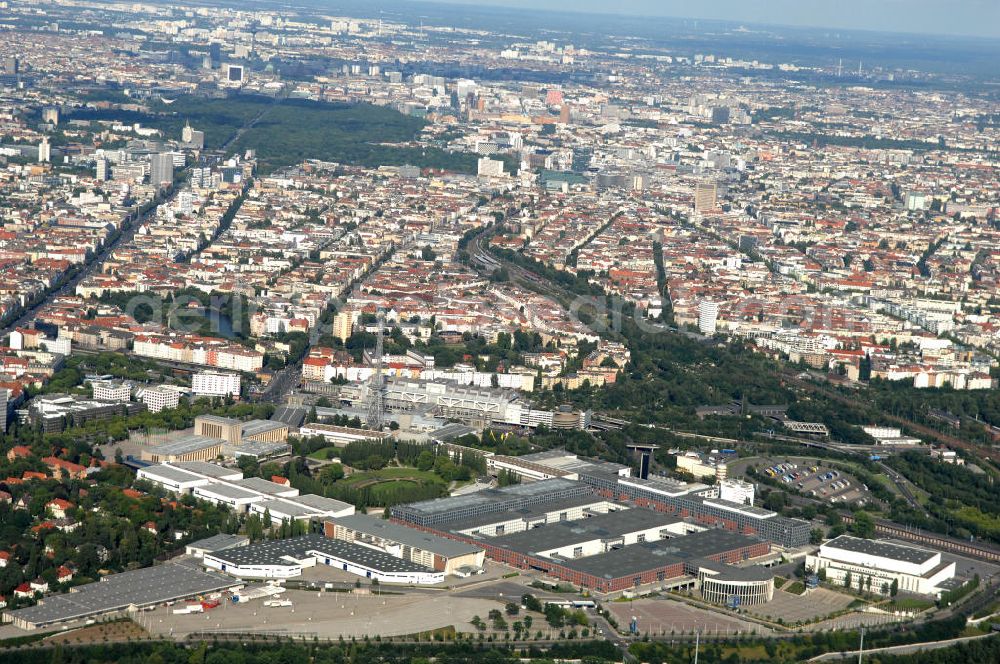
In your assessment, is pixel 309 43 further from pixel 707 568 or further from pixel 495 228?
pixel 707 568

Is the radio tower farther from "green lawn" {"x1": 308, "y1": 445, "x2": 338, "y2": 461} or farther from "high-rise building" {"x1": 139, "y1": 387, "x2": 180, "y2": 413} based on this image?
"high-rise building" {"x1": 139, "y1": 387, "x2": 180, "y2": 413}

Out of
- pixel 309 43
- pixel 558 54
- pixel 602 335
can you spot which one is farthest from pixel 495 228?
pixel 558 54

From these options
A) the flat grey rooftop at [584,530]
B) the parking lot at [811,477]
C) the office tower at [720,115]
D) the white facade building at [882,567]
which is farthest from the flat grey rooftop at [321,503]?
the office tower at [720,115]

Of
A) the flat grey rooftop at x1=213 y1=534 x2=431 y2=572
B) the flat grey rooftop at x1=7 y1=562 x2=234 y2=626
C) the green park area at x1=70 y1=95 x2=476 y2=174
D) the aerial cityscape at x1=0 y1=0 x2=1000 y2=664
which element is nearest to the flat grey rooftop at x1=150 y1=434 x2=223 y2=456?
the aerial cityscape at x1=0 y1=0 x2=1000 y2=664

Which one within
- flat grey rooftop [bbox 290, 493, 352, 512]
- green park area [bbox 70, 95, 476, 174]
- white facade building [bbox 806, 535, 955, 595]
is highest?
white facade building [bbox 806, 535, 955, 595]

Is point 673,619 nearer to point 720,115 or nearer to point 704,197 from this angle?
point 704,197
